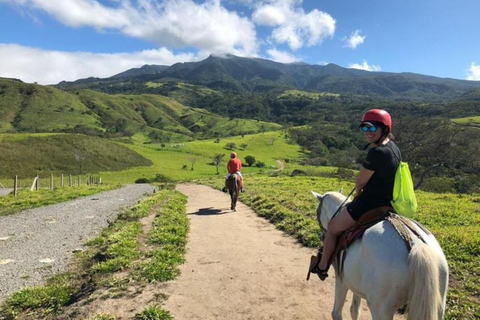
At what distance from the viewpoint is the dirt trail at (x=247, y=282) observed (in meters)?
7.19

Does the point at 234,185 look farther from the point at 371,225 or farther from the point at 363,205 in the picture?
the point at 371,225

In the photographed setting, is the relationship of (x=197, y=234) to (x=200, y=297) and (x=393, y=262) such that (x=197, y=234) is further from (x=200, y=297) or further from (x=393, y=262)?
(x=393, y=262)

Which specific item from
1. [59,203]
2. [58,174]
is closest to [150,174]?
[58,174]

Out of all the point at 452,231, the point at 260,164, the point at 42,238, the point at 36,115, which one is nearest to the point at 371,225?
the point at 452,231

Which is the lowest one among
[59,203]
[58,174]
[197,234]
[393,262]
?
[58,174]

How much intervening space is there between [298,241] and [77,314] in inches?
317

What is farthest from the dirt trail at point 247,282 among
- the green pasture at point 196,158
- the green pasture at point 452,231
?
the green pasture at point 196,158

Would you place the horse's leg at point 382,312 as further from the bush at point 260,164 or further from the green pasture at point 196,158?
the bush at point 260,164

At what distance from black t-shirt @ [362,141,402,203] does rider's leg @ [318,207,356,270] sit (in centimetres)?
48

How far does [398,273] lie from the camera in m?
4.30

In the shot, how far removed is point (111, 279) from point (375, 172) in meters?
7.17

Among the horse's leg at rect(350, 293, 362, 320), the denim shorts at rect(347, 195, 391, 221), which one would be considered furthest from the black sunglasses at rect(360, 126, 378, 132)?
the horse's leg at rect(350, 293, 362, 320)

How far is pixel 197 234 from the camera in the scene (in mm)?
13516

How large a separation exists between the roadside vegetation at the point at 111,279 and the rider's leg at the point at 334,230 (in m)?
3.56
